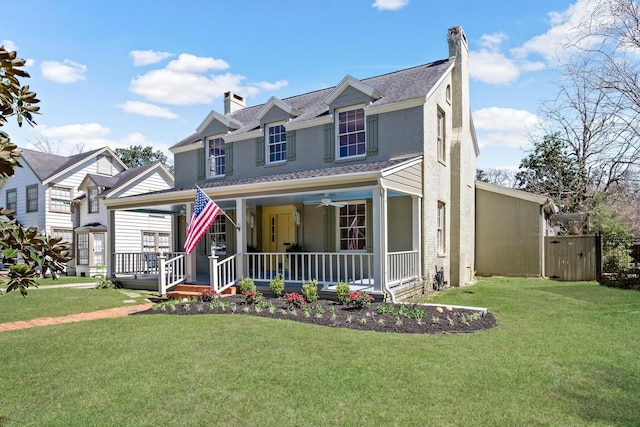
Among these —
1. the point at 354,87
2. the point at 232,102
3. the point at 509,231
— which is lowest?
the point at 509,231

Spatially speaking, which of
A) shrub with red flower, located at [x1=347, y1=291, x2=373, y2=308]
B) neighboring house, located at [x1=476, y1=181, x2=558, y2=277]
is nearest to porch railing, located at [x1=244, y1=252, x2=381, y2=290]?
shrub with red flower, located at [x1=347, y1=291, x2=373, y2=308]

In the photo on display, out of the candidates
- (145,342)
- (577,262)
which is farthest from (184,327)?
(577,262)

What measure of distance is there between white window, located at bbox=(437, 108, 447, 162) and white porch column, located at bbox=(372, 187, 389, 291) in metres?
4.55

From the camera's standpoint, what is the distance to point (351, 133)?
1285 cm

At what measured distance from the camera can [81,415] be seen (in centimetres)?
386

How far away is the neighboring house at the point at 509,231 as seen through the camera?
51.5 feet

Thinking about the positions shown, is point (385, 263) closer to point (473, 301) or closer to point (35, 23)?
point (473, 301)

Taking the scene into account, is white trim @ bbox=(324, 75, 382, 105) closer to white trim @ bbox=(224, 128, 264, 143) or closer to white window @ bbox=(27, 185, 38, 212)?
white trim @ bbox=(224, 128, 264, 143)

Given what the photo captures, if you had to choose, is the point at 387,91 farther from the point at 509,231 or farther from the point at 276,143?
the point at 509,231

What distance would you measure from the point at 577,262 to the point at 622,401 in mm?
12966

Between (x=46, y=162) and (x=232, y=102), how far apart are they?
15.0 metres

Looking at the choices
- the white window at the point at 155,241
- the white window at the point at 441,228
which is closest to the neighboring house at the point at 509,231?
the white window at the point at 441,228

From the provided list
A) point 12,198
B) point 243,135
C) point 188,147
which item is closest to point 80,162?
point 12,198

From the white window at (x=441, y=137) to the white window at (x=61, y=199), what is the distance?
21.7 m
